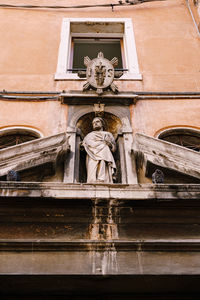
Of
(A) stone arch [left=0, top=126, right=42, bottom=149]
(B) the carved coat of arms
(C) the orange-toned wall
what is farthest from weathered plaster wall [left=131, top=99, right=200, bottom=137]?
(A) stone arch [left=0, top=126, right=42, bottom=149]

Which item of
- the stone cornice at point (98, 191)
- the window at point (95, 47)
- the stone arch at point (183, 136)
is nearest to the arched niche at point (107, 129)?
the stone arch at point (183, 136)

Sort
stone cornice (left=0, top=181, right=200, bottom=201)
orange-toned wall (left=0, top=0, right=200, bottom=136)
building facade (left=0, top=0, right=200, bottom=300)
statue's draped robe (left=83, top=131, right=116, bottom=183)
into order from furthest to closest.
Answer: orange-toned wall (left=0, top=0, right=200, bottom=136), statue's draped robe (left=83, top=131, right=116, bottom=183), stone cornice (left=0, top=181, right=200, bottom=201), building facade (left=0, top=0, right=200, bottom=300)

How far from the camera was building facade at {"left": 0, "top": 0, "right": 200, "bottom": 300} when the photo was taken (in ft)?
12.3

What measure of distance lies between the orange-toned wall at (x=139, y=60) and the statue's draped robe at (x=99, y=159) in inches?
31.3

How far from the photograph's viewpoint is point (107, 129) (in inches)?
236

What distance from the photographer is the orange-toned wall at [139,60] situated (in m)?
6.00

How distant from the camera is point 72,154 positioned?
5.14 m

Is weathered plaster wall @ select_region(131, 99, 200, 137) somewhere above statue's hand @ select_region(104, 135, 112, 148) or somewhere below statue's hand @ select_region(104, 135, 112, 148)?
above

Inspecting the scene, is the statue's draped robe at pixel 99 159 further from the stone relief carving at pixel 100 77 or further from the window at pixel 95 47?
the window at pixel 95 47

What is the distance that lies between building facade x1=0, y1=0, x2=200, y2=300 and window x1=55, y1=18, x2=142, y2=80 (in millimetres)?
35

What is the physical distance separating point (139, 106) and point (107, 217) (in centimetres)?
279

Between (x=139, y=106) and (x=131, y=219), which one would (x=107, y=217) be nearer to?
(x=131, y=219)

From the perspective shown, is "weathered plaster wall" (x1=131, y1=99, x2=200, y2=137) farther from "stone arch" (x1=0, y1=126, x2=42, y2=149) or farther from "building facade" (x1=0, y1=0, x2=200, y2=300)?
"stone arch" (x1=0, y1=126, x2=42, y2=149)
